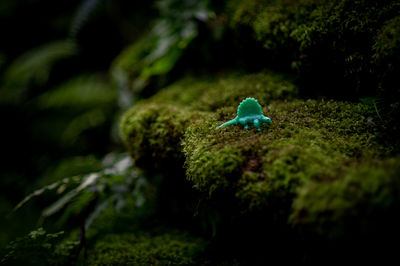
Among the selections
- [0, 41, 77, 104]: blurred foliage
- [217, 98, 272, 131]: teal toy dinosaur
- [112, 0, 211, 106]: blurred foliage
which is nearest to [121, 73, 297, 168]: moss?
[217, 98, 272, 131]: teal toy dinosaur

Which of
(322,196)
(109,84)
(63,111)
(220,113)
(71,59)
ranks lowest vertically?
(322,196)

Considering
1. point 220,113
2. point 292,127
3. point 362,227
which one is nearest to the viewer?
point 362,227

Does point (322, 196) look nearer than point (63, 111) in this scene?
Yes

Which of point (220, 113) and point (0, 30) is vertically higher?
point (0, 30)

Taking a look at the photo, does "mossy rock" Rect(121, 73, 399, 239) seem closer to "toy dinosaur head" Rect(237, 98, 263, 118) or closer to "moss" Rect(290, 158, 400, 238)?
"moss" Rect(290, 158, 400, 238)

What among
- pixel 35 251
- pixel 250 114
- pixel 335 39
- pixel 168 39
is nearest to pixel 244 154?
pixel 250 114

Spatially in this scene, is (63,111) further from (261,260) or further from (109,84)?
(261,260)

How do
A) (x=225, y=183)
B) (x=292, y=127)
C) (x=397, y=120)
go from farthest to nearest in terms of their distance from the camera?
(x=292, y=127) → (x=397, y=120) → (x=225, y=183)

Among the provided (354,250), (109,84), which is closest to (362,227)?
(354,250)
